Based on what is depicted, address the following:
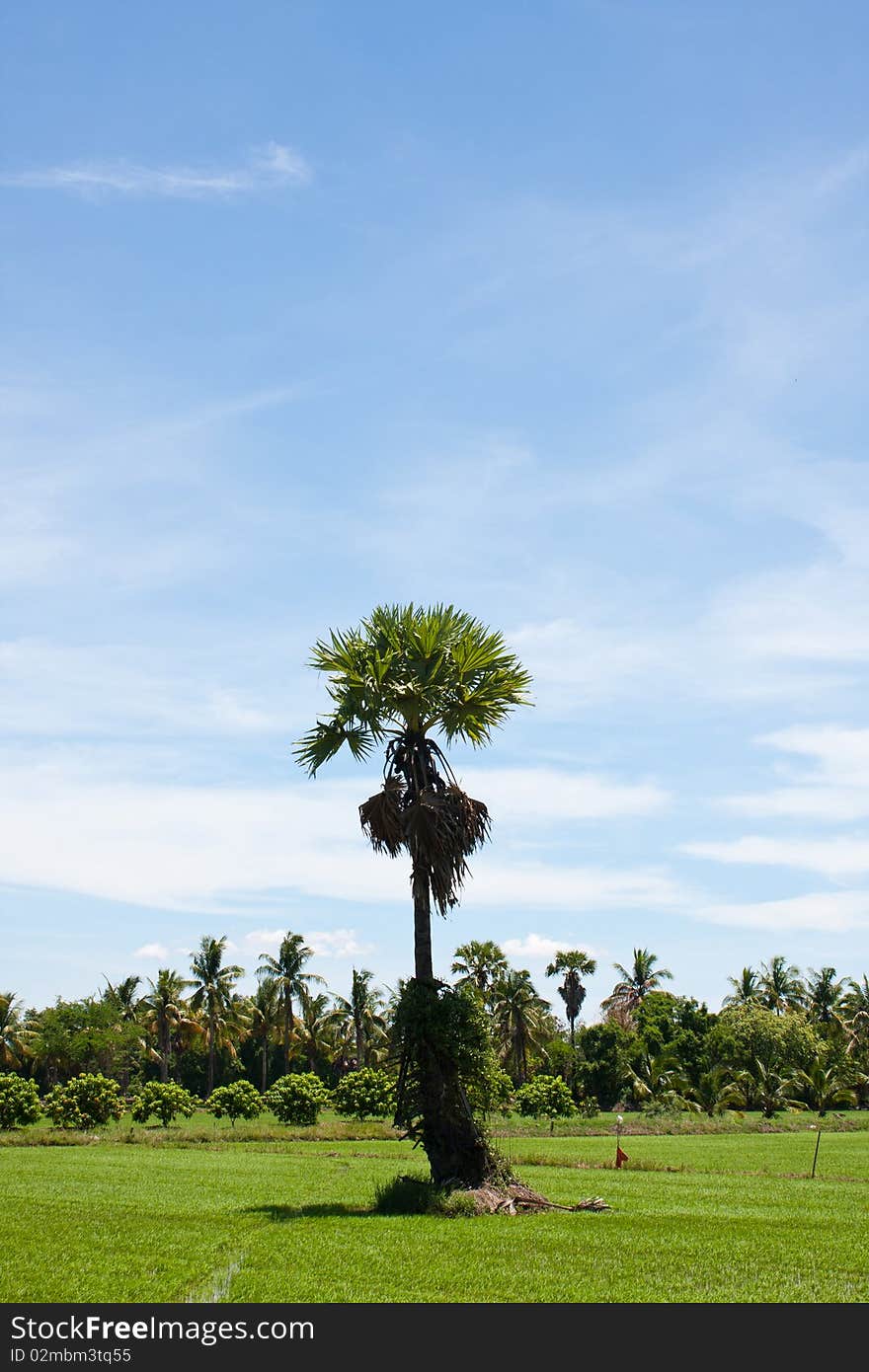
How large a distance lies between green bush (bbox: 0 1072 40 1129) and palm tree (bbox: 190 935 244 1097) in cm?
2645

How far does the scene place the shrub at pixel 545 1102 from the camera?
193 ft

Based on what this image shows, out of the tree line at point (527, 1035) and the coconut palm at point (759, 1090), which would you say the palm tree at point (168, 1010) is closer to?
the tree line at point (527, 1035)

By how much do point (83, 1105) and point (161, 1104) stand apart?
440cm

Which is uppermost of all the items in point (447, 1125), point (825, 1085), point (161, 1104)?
point (447, 1125)

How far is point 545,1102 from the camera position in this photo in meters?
59.0

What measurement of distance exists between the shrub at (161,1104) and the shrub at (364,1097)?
8.31 meters

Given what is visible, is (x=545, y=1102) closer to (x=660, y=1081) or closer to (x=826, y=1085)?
(x=660, y=1081)

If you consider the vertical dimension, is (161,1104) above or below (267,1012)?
below

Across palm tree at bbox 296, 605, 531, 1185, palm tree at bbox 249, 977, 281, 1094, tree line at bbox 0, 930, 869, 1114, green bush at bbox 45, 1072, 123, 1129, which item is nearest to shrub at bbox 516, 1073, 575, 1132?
tree line at bbox 0, 930, 869, 1114

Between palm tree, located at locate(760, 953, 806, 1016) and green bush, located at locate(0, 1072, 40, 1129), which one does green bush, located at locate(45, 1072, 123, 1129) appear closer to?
green bush, located at locate(0, 1072, 40, 1129)

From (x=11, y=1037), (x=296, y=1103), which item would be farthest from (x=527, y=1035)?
(x=11, y=1037)

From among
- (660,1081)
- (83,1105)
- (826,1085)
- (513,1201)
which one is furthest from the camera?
(660,1081)
